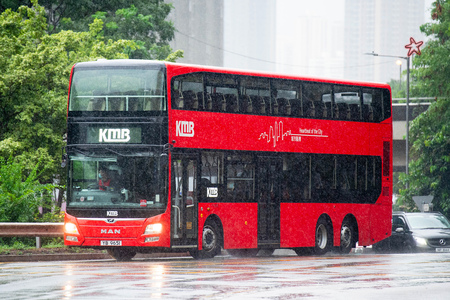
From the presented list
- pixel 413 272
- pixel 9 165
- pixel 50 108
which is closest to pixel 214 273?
pixel 413 272

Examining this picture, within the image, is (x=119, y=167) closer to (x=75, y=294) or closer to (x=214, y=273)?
(x=214, y=273)

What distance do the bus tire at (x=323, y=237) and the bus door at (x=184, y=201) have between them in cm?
481

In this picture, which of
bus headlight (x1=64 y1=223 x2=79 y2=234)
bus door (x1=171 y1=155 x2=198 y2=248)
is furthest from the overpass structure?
bus headlight (x1=64 y1=223 x2=79 y2=234)

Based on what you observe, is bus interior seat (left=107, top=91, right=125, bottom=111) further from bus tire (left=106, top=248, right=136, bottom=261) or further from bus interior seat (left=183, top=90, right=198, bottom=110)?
bus tire (left=106, top=248, right=136, bottom=261)

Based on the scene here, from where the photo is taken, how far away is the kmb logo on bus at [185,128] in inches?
862

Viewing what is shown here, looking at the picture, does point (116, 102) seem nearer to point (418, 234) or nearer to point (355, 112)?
point (355, 112)

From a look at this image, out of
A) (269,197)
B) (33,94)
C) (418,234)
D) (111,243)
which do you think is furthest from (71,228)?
(418,234)

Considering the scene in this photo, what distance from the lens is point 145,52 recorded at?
45.5m

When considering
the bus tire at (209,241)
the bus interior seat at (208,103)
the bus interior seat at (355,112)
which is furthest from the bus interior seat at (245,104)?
the bus interior seat at (355,112)

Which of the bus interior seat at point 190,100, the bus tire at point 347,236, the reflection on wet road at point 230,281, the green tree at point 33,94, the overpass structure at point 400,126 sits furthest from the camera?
the overpass structure at point 400,126

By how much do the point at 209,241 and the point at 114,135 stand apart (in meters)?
3.43

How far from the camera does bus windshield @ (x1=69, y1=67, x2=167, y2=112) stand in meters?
21.6

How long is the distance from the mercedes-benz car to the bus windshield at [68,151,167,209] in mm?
9795

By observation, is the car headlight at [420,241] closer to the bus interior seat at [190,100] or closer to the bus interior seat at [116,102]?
the bus interior seat at [190,100]
